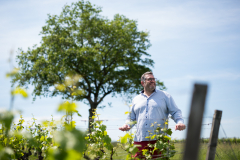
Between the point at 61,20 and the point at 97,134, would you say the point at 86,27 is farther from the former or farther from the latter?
the point at 97,134

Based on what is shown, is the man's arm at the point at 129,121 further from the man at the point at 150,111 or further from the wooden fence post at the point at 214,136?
the wooden fence post at the point at 214,136

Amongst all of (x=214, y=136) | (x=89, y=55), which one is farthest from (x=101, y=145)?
(x=89, y=55)

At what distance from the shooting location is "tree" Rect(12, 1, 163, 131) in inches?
648

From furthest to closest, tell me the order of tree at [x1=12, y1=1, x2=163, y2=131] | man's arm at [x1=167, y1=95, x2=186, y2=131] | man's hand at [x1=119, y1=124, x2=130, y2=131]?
tree at [x1=12, y1=1, x2=163, y2=131], man's hand at [x1=119, y1=124, x2=130, y2=131], man's arm at [x1=167, y1=95, x2=186, y2=131]

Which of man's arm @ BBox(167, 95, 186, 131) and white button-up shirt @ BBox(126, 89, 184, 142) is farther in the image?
white button-up shirt @ BBox(126, 89, 184, 142)

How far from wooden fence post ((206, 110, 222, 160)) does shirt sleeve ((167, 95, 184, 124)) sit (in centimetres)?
55

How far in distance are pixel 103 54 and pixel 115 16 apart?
4.42 meters

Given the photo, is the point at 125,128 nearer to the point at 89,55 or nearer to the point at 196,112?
the point at 196,112

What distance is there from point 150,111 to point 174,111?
0.39 m

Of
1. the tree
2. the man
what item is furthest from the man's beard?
the tree

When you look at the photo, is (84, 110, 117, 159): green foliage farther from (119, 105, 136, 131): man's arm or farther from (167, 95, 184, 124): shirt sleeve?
(167, 95, 184, 124): shirt sleeve

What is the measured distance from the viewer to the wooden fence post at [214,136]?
2768mm

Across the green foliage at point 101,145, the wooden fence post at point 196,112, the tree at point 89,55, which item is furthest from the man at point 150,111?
the tree at point 89,55

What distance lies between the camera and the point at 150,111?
3.53 meters
